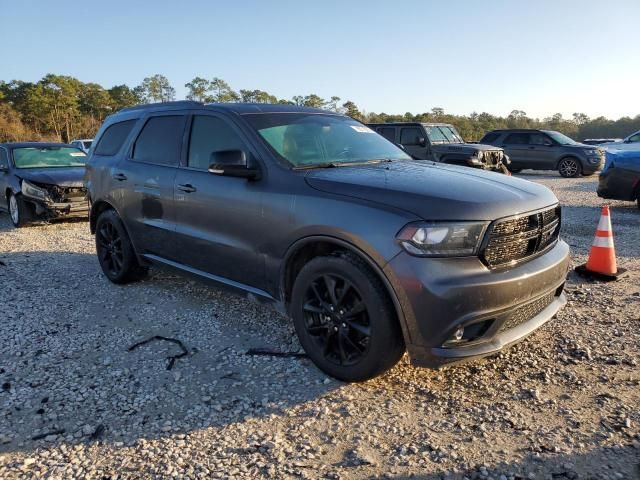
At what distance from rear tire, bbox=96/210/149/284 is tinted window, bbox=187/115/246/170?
4.76ft

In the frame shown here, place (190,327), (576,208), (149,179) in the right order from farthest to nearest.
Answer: (576,208) < (149,179) < (190,327)

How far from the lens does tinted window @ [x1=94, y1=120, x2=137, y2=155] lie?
5.36 m

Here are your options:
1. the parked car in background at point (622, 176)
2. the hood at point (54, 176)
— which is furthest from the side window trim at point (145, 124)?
the parked car in background at point (622, 176)

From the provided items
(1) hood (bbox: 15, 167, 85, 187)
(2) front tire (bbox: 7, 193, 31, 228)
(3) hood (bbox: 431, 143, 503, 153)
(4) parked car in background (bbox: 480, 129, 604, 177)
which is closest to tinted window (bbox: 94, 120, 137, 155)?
(1) hood (bbox: 15, 167, 85, 187)

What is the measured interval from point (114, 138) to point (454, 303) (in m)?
4.37

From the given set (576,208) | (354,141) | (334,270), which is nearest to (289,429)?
(334,270)

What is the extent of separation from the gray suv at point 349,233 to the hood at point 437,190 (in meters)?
0.01

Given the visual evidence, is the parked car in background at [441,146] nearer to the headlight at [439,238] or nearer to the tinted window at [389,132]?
the tinted window at [389,132]

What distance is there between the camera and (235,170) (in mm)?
3635

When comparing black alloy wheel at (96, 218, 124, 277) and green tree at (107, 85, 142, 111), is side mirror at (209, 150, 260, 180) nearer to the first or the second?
black alloy wheel at (96, 218, 124, 277)

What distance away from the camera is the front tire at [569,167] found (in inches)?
703

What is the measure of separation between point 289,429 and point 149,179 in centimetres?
293

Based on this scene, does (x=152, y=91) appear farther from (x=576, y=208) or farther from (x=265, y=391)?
(x=265, y=391)

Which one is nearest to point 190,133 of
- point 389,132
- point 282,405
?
point 282,405
